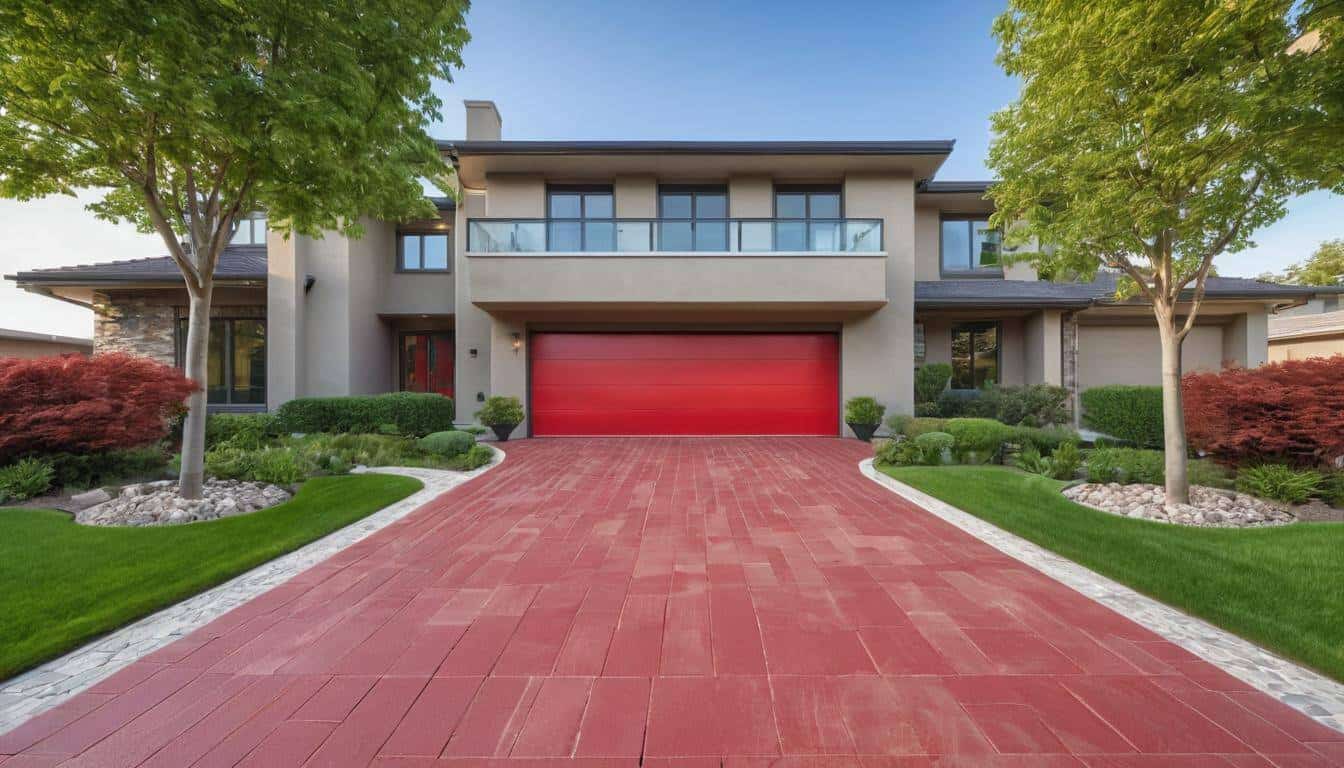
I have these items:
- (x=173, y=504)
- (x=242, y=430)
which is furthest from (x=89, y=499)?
(x=242, y=430)

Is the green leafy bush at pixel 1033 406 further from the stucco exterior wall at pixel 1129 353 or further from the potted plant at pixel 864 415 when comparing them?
the potted plant at pixel 864 415

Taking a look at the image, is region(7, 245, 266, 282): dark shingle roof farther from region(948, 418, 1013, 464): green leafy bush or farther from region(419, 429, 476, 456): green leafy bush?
region(948, 418, 1013, 464): green leafy bush

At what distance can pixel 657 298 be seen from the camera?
10.6 meters

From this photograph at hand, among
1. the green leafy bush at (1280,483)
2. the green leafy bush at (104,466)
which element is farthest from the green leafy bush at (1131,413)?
the green leafy bush at (104,466)

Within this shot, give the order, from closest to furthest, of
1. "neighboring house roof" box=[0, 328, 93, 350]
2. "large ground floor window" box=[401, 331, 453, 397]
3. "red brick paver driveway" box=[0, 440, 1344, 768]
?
"red brick paver driveway" box=[0, 440, 1344, 768], "large ground floor window" box=[401, 331, 453, 397], "neighboring house roof" box=[0, 328, 93, 350]

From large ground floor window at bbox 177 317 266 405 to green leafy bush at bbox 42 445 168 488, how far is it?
5.44 m

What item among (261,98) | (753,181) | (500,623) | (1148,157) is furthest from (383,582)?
(753,181)

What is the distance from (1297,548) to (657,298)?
917 centimetres

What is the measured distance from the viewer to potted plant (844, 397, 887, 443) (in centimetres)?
1117

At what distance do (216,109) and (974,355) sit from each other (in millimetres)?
15417

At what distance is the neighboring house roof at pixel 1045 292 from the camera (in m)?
11.8

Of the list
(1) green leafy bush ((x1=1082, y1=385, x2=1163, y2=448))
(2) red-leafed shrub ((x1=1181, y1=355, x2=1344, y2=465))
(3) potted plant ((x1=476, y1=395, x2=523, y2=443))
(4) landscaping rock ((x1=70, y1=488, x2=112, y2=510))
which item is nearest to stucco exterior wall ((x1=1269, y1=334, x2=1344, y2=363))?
(1) green leafy bush ((x1=1082, y1=385, x2=1163, y2=448))

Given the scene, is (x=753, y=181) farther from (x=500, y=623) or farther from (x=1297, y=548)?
(x=500, y=623)

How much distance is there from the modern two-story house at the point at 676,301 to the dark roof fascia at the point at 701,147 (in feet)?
0.14
